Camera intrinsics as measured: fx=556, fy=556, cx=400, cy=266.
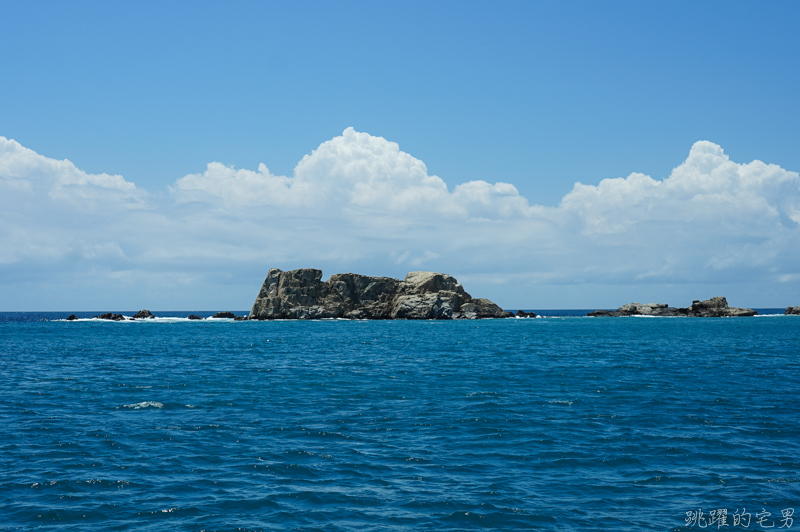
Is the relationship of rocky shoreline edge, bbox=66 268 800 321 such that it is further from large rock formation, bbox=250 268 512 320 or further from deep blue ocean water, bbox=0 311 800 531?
deep blue ocean water, bbox=0 311 800 531

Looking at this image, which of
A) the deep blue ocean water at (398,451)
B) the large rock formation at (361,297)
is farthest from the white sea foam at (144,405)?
the large rock formation at (361,297)

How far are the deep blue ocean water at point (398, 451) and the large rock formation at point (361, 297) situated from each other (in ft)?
465

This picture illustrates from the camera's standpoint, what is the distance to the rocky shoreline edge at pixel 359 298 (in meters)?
185

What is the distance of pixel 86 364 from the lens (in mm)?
53250

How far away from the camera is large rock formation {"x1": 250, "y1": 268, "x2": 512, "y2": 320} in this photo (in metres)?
185

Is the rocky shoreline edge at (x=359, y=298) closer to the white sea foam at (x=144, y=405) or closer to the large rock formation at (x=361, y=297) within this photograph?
the large rock formation at (x=361, y=297)

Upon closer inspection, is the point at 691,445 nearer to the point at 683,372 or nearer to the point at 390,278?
the point at 683,372

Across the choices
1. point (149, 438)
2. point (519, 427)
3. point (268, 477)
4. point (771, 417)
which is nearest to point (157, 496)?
point (268, 477)

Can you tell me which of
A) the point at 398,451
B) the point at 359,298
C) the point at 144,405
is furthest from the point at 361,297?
the point at 398,451

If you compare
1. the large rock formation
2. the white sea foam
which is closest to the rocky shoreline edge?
the large rock formation

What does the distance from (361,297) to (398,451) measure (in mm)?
173563

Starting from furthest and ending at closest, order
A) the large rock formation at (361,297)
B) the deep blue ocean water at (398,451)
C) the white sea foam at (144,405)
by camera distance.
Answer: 1. the large rock formation at (361,297)
2. the white sea foam at (144,405)
3. the deep blue ocean water at (398,451)

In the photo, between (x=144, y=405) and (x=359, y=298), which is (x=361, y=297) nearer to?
(x=359, y=298)

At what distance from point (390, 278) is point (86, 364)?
146411 millimetres
